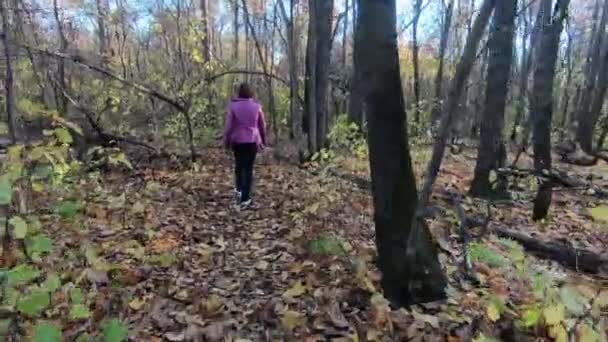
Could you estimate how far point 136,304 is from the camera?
12.5 ft

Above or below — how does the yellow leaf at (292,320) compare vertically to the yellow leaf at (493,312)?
below

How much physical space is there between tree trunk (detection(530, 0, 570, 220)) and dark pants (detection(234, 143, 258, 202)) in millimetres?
3920

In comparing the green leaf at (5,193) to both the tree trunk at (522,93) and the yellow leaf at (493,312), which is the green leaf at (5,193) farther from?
the tree trunk at (522,93)

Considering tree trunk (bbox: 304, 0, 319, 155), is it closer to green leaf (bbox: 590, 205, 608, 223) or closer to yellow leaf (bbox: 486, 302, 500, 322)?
yellow leaf (bbox: 486, 302, 500, 322)

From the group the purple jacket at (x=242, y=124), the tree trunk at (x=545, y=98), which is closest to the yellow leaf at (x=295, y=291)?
the purple jacket at (x=242, y=124)

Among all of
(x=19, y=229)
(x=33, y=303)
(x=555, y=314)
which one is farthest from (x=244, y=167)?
(x=555, y=314)

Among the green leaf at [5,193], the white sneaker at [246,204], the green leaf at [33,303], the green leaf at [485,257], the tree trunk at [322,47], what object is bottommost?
the green leaf at [485,257]

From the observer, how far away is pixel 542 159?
670cm

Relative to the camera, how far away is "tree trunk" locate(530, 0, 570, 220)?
22.0 feet

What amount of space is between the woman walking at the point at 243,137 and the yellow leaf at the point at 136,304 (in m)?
3.27

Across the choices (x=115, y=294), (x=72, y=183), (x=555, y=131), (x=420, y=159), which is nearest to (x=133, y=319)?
(x=115, y=294)

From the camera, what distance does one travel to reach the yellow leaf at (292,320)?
136 inches

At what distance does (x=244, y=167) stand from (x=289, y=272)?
3036 mm

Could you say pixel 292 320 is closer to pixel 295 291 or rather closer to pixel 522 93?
pixel 295 291
